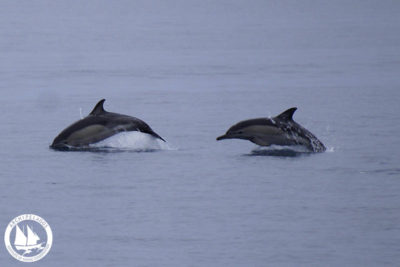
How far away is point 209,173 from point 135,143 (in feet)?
10.9

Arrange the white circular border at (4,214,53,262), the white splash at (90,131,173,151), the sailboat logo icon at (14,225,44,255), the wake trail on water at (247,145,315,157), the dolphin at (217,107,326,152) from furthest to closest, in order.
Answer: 1. the white splash at (90,131,173,151)
2. the dolphin at (217,107,326,152)
3. the wake trail on water at (247,145,315,157)
4. the sailboat logo icon at (14,225,44,255)
5. the white circular border at (4,214,53,262)

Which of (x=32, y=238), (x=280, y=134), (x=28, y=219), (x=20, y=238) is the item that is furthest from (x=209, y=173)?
(x=20, y=238)

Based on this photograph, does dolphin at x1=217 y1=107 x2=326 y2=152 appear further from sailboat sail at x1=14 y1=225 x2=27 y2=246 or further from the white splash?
sailboat sail at x1=14 y1=225 x2=27 y2=246

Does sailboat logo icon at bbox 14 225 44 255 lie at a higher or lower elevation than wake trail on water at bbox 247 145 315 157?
lower

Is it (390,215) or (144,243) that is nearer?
(144,243)

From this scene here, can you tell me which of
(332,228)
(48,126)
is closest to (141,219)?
(332,228)

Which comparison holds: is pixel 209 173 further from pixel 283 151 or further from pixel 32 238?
pixel 32 238

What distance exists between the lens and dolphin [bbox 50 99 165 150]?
2139 cm

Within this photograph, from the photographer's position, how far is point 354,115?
26859mm

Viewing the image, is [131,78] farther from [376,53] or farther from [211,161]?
[211,161]

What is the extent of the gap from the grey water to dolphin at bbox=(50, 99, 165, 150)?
1.60 feet

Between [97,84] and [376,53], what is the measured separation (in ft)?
54.4

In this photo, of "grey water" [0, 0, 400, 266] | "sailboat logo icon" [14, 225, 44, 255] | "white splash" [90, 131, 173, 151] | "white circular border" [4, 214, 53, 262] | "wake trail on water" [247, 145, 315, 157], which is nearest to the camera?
"white circular border" [4, 214, 53, 262]

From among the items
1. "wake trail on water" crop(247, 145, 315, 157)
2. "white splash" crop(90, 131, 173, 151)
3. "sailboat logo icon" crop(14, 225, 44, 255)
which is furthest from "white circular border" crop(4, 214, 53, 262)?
"wake trail on water" crop(247, 145, 315, 157)
